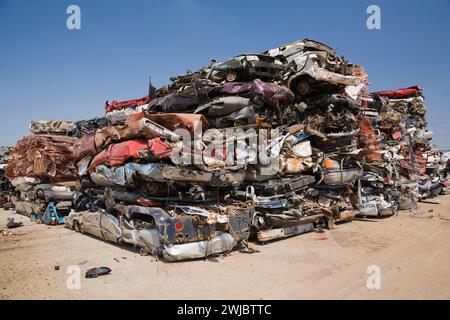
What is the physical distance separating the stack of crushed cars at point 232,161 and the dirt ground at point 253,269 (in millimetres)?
402

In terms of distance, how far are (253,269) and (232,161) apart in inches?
92.4

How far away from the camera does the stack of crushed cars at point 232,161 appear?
19.6 feet

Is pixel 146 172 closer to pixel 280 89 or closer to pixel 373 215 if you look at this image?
pixel 280 89

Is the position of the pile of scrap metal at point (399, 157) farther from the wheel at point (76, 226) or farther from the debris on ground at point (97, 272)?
the wheel at point (76, 226)

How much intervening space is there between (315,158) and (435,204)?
831cm

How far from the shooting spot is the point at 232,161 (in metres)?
6.87

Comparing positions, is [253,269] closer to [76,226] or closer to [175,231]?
[175,231]

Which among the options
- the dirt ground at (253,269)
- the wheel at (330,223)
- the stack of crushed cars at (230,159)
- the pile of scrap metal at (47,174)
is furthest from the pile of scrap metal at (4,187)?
the wheel at (330,223)

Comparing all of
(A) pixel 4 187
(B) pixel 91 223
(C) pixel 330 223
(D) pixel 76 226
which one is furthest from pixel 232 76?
(A) pixel 4 187

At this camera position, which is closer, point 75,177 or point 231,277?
point 231,277

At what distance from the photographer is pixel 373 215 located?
10.5 m

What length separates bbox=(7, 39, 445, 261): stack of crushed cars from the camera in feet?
19.6

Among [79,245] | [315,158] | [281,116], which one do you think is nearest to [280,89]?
[281,116]

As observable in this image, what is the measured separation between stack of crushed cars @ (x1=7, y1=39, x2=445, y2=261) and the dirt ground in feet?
1.32
